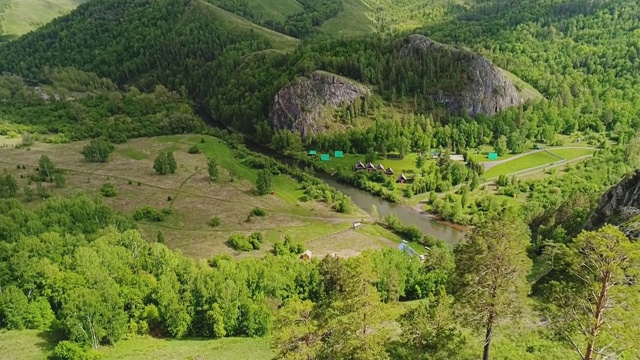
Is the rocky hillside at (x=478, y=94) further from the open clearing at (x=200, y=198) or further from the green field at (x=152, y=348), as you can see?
the green field at (x=152, y=348)

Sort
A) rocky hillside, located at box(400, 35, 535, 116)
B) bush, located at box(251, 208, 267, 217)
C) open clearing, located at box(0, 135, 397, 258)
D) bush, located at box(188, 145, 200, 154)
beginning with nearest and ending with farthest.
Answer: open clearing, located at box(0, 135, 397, 258), bush, located at box(251, 208, 267, 217), bush, located at box(188, 145, 200, 154), rocky hillside, located at box(400, 35, 535, 116)

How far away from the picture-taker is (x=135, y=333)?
5650 centimetres

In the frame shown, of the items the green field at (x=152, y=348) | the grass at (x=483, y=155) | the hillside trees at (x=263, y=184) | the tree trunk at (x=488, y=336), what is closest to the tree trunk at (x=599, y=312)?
the tree trunk at (x=488, y=336)

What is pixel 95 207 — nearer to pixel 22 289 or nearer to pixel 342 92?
pixel 22 289

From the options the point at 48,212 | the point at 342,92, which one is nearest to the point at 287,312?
the point at 48,212

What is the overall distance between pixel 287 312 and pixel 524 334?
20325 mm

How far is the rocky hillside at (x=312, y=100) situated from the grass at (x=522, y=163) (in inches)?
2628

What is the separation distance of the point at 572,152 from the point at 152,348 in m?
165

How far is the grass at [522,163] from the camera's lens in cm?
15225

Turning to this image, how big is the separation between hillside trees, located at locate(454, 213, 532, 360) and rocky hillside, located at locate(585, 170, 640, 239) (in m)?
27.8

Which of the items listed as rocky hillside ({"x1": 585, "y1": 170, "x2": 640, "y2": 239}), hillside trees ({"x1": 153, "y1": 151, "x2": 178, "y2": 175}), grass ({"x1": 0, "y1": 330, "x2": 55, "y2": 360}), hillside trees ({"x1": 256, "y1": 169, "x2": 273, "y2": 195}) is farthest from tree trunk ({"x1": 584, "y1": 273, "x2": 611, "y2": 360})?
hillside trees ({"x1": 153, "y1": 151, "x2": 178, "y2": 175})

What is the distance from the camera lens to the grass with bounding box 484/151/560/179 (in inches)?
5994

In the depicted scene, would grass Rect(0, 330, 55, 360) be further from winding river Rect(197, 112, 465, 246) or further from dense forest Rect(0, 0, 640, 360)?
winding river Rect(197, 112, 465, 246)

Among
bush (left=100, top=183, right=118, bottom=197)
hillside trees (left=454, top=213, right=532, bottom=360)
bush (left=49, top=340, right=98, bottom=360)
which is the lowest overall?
bush (left=100, top=183, right=118, bottom=197)
